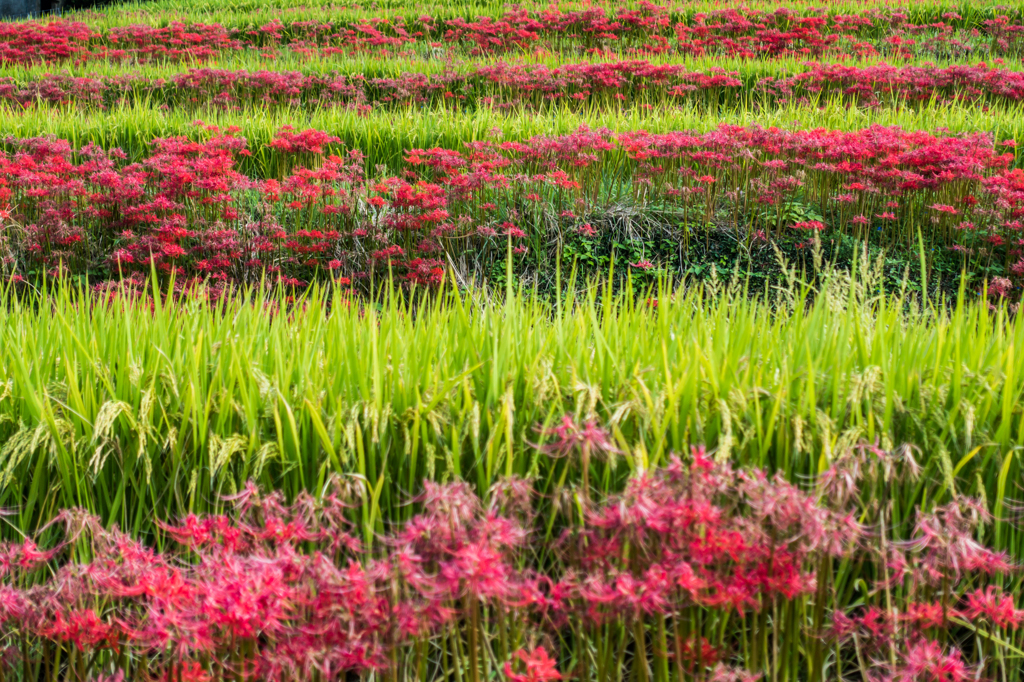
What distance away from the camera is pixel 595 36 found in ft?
35.8

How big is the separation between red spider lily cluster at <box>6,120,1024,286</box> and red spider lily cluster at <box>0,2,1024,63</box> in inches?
192

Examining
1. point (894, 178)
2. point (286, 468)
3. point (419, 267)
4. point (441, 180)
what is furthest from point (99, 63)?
point (286, 468)

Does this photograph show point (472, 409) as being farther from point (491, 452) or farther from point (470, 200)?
point (470, 200)

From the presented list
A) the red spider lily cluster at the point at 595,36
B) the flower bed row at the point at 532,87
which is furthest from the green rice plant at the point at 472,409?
the red spider lily cluster at the point at 595,36

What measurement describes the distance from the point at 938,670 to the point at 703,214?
4.27 m

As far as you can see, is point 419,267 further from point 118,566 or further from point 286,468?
point 118,566

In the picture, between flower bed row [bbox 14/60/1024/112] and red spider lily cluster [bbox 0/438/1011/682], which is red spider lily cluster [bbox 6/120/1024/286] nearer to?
flower bed row [bbox 14/60/1024/112]

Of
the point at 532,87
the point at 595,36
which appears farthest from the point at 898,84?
the point at 595,36

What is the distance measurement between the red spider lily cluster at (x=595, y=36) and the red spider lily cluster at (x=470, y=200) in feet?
16.0

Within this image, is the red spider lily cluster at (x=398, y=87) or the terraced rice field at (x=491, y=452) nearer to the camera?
the terraced rice field at (x=491, y=452)

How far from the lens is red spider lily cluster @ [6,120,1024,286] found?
4.46m

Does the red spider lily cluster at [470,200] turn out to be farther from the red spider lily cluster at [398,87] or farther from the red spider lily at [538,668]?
the red spider lily at [538,668]

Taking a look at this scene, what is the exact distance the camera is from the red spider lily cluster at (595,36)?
995 centimetres

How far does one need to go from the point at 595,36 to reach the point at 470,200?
7.03 meters
